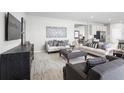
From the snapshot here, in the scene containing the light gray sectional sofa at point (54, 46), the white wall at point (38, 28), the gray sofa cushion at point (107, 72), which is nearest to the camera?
the gray sofa cushion at point (107, 72)

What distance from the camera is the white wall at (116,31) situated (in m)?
8.72

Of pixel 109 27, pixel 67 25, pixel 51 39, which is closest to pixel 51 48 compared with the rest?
pixel 51 39

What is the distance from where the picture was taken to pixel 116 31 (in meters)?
8.98

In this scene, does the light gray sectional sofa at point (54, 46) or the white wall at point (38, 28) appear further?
the white wall at point (38, 28)

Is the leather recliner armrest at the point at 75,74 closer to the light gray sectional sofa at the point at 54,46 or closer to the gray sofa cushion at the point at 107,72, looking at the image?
the gray sofa cushion at the point at 107,72

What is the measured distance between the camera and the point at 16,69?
2.16 metres

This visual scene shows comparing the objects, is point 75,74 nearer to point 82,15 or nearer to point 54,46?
point 54,46

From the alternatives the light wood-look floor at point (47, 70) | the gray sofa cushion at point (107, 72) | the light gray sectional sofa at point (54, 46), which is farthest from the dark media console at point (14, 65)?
the light gray sectional sofa at point (54, 46)

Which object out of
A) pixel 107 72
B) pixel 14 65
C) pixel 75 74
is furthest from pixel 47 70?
pixel 107 72

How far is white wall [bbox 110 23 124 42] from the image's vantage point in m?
8.72

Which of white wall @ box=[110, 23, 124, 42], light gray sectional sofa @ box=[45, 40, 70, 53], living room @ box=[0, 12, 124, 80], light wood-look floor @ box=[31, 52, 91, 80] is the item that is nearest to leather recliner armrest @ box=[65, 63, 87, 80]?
living room @ box=[0, 12, 124, 80]

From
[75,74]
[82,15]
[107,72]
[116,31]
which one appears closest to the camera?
[107,72]
